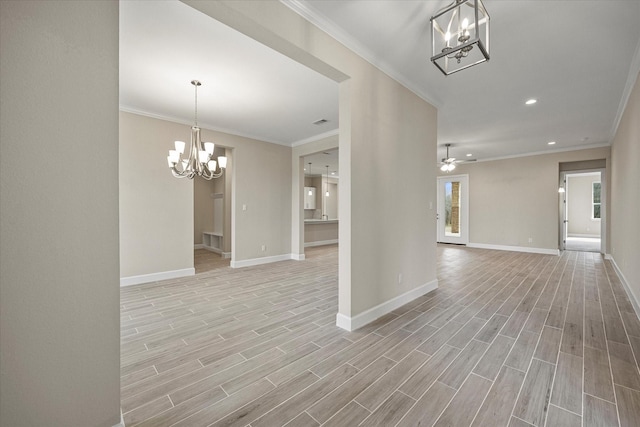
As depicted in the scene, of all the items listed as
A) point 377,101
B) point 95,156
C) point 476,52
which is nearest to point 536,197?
point 476,52

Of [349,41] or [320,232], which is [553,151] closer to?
[320,232]

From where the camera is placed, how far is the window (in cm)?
1058

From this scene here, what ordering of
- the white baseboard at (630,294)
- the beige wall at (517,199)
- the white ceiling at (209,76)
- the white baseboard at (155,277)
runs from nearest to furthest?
the white ceiling at (209,76)
the white baseboard at (630,294)
the white baseboard at (155,277)
the beige wall at (517,199)

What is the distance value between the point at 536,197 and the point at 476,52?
252 inches

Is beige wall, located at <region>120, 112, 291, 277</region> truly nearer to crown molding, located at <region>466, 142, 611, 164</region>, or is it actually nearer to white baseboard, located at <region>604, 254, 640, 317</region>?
white baseboard, located at <region>604, 254, 640, 317</region>

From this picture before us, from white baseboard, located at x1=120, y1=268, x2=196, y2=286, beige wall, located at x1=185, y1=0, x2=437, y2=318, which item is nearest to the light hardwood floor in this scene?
white baseboard, located at x1=120, y1=268, x2=196, y2=286

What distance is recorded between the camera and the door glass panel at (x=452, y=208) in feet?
29.1

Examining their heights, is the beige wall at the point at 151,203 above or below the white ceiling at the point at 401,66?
below

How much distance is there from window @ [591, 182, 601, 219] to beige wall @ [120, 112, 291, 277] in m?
13.4

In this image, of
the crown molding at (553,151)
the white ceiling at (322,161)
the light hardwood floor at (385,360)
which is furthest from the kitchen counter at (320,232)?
the crown molding at (553,151)

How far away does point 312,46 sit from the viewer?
7.02 feet

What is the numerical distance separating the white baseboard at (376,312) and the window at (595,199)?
12.3 meters

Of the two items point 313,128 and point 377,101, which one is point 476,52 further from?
point 313,128

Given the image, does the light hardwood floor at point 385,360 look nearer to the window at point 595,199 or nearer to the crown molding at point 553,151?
the crown molding at point 553,151
